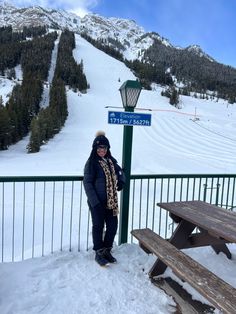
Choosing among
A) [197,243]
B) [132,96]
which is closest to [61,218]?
[132,96]

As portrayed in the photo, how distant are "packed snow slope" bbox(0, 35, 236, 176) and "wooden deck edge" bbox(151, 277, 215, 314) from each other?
1169 centimetres

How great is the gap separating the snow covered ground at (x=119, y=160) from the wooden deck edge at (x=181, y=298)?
10 cm

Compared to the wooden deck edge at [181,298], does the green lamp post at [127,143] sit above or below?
above

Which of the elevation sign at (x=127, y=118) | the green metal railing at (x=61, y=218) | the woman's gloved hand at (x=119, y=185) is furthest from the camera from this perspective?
the green metal railing at (x=61, y=218)

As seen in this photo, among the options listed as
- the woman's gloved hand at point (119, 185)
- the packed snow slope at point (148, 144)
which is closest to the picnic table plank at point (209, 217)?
the woman's gloved hand at point (119, 185)

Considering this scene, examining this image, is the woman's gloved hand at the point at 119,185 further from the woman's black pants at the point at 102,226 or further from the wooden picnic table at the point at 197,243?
the wooden picnic table at the point at 197,243

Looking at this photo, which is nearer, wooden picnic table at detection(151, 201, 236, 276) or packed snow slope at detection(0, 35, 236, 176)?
wooden picnic table at detection(151, 201, 236, 276)

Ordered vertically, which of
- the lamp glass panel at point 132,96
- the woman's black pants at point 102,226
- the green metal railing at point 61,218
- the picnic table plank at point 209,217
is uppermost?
the lamp glass panel at point 132,96

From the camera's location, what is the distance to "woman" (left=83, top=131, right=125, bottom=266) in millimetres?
4273

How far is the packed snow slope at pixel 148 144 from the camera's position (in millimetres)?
17391

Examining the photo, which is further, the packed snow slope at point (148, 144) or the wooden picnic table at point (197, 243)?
the packed snow slope at point (148, 144)

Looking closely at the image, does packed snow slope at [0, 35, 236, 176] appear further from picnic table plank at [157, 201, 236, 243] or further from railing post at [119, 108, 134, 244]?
picnic table plank at [157, 201, 236, 243]

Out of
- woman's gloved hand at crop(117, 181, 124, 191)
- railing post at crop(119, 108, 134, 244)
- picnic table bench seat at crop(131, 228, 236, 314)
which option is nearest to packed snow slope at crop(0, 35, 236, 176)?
railing post at crop(119, 108, 134, 244)

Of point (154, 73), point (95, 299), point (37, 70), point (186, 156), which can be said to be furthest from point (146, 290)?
point (154, 73)
